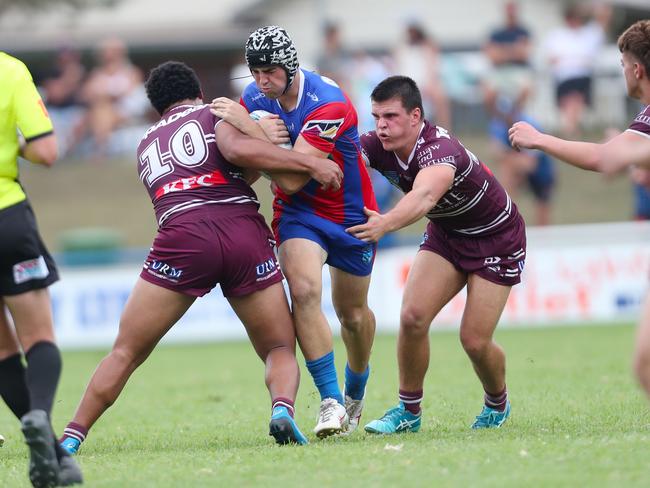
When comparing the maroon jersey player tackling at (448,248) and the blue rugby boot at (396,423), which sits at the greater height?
the maroon jersey player tackling at (448,248)

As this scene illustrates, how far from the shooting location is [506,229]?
768cm

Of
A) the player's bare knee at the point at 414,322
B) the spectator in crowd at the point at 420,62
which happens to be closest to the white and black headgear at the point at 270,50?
the player's bare knee at the point at 414,322

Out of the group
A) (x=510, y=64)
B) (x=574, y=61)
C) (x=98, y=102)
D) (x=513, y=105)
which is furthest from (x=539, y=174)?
(x=98, y=102)

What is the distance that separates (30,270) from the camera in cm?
587

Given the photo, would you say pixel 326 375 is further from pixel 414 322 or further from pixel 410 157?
pixel 410 157

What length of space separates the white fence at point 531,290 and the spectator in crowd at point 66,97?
526 cm

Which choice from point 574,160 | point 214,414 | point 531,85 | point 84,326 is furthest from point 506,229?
point 531,85

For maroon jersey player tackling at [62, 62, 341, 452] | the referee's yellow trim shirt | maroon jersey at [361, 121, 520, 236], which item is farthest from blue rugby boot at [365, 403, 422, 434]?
the referee's yellow trim shirt

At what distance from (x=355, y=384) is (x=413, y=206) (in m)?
1.53

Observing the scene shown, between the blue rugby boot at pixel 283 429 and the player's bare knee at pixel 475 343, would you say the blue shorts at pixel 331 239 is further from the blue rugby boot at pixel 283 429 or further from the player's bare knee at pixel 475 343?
the blue rugby boot at pixel 283 429

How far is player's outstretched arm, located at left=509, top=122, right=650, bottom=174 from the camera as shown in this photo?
5.44 meters

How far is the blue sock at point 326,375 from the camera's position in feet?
24.0

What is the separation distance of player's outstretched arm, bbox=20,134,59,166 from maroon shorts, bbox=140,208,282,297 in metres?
1.19

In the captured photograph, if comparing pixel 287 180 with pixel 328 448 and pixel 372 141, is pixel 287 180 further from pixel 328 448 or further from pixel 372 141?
pixel 328 448
